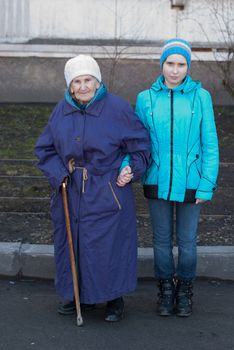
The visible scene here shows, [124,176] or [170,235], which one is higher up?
[124,176]

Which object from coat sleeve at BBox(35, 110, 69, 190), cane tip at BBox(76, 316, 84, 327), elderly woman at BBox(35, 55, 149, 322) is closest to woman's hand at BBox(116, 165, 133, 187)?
elderly woman at BBox(35, 55, 149, 322)

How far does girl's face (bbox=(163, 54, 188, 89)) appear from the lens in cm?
441

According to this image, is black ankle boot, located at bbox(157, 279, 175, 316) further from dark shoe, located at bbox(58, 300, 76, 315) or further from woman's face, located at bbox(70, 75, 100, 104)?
woman's face, located at bbox(70, 75, 100, 104)

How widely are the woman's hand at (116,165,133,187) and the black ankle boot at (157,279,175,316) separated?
74 centimetres

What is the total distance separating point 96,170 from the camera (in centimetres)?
445

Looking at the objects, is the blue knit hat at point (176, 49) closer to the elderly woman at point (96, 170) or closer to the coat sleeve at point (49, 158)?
the elderly woman at point (96, 170)

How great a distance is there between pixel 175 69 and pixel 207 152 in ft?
1.77

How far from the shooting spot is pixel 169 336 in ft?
14.5

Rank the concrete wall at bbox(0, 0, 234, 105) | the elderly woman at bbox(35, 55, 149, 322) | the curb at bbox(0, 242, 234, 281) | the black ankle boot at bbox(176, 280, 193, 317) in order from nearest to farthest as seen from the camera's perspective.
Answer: the elderly woman at bbox(35, 55, 149, 322) → the black ankle boot at bbox(176, 280, 193, 317) → the curb at bbox(0, 242, 234, 281) → the concrete wall at bbox(0, 0, 234, 105)

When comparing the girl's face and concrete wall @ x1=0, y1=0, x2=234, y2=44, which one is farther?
concrete wall @ x1=0, y1=0, x2=234, y2=44

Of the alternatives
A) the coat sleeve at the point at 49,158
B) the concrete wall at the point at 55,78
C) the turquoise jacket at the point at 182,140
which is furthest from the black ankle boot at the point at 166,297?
Result: the concrete wall at the point at 55,78

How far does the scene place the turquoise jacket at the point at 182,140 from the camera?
14.6 ft

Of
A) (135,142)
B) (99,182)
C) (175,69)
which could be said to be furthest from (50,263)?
(175,69)

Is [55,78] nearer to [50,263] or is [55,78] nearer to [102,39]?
[102,39]
